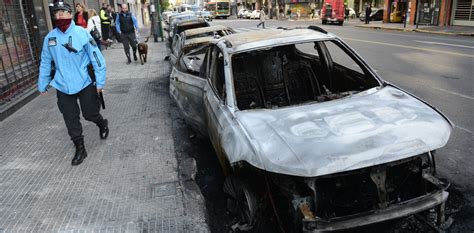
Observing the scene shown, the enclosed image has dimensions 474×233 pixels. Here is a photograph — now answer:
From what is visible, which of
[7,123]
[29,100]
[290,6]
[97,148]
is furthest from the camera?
[290,6]

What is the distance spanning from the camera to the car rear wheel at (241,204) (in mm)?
3211

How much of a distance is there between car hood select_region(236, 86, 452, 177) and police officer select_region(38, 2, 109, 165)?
2.14 m

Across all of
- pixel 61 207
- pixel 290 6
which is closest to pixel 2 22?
pixel 61 207

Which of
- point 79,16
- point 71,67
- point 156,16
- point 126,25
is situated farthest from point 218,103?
point 156,16

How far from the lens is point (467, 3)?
2581 centimetres

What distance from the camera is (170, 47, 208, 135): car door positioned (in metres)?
4.98

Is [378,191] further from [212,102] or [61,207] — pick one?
[61,207]

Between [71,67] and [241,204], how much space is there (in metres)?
2.62

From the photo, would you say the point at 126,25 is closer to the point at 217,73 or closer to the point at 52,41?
the point at 52,41

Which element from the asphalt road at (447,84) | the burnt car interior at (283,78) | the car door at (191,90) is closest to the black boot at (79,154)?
the car door at (191,90)

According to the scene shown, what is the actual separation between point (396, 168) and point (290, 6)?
47.3 meters

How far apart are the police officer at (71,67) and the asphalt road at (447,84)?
13.7ft

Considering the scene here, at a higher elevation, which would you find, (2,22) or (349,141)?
(2,22)

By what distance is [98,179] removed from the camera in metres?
4.36
